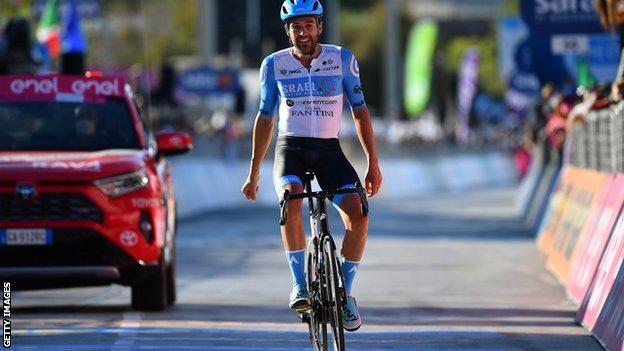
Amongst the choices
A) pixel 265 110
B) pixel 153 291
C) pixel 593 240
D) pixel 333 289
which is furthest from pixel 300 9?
pixel 593 240

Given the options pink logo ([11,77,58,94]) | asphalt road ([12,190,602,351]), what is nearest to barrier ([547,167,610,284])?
asphalt road ([12,190,602,351])

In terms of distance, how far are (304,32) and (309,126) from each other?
0.54 meters

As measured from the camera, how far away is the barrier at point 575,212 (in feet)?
58.6

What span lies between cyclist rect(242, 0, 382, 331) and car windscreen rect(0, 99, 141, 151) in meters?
4.38

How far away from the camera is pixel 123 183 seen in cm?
1542

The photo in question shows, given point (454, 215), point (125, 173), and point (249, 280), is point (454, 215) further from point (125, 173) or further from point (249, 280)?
point (125, 173)

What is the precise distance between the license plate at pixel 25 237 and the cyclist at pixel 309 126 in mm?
3470

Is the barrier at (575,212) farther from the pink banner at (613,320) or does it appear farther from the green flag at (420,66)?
the green flag at (420,66)

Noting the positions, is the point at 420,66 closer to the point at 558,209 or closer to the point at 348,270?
the point at 558,209

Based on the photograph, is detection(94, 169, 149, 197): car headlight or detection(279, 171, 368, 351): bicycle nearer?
detection(279, 171, 368, 351): bicycle

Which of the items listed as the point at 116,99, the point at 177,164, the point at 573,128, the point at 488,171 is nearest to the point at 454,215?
the point at 177,164

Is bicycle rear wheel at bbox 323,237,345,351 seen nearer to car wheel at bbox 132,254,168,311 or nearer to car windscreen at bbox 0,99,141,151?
car wheel at bbox 132,254,168,311

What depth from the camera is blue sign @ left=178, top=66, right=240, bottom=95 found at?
189 ft

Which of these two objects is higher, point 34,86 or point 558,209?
point 34,86
